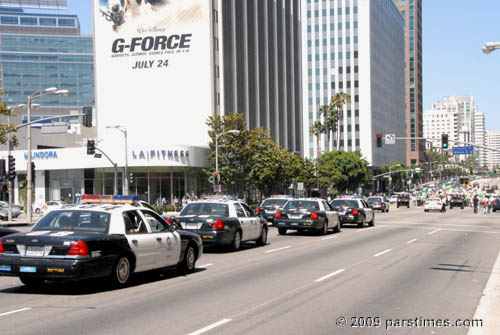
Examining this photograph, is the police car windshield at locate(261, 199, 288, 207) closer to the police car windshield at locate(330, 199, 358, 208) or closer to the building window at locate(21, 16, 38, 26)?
the police car windshield at locate(330, 199, 358, 208)

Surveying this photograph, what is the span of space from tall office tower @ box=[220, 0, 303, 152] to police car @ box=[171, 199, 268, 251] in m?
52.6

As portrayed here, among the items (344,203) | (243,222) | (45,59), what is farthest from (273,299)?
(45,59)

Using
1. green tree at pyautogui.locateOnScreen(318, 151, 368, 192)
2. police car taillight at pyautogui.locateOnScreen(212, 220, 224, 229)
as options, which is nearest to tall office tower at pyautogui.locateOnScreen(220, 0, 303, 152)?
green tree at pyautogui.locateOnScreen(318, 151, 368, 192)

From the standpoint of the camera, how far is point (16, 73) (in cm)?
18638

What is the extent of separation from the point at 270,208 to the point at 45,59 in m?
170

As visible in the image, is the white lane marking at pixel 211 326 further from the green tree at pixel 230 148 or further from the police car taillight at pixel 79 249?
the green tree at pixel 230 148

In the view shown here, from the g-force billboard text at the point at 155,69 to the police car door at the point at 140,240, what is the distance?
59063mm

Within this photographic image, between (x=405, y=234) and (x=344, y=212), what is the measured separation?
5.20m

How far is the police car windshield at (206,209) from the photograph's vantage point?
19.1 meters

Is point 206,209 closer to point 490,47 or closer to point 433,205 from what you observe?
point 490,47

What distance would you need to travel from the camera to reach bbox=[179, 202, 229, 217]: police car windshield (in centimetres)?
1914

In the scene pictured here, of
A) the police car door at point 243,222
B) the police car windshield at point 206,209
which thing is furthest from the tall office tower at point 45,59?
the police car windshield at point 206,209

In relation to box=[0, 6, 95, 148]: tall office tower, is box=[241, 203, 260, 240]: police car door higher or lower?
lower

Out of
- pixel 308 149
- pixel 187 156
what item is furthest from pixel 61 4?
pixel 187 156
